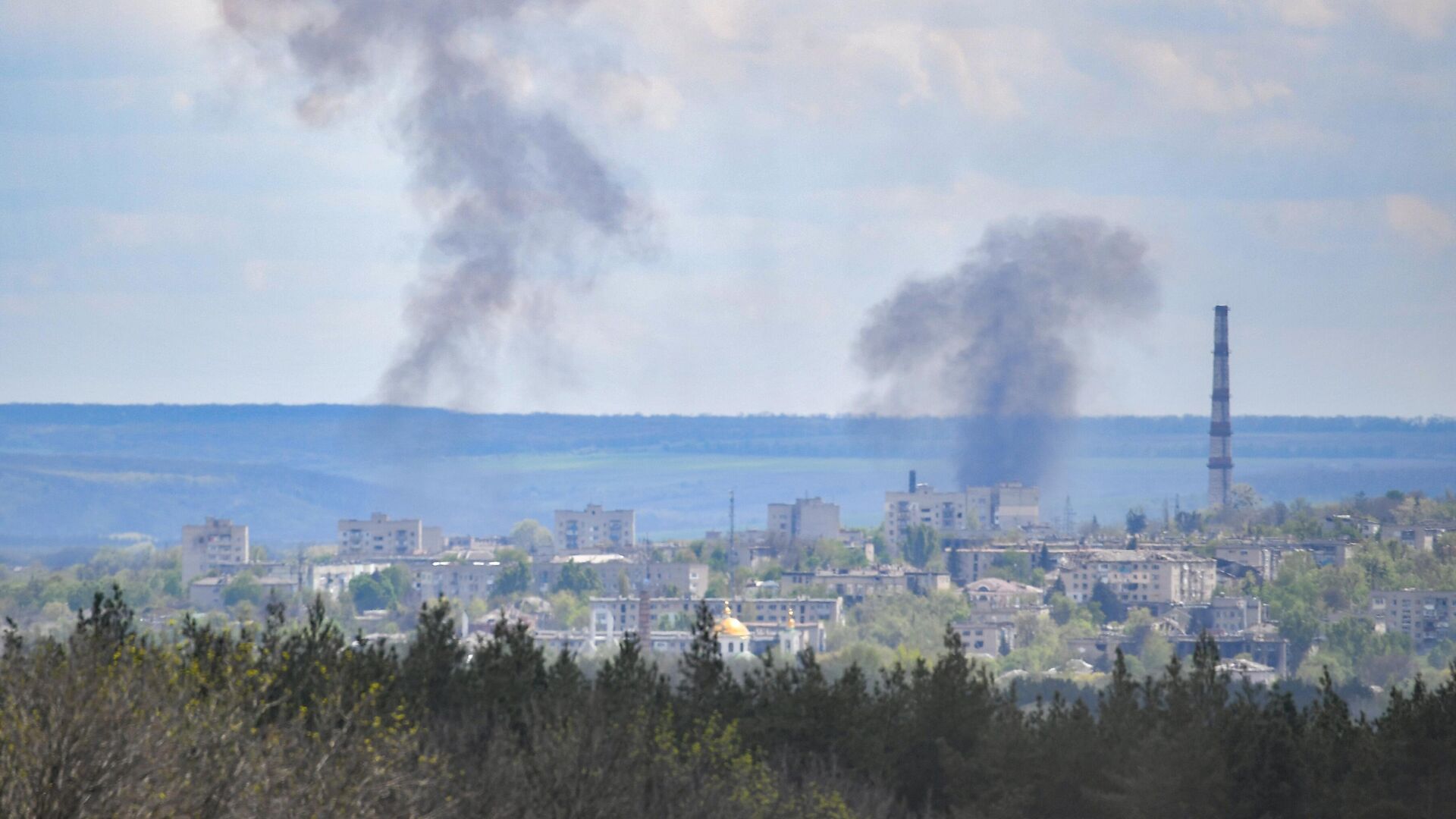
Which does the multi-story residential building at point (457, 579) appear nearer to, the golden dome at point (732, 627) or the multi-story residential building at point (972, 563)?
the multi-story residential building at point (972, 563)

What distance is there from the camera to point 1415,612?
315 feet

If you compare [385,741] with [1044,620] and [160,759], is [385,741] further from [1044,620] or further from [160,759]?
[1044,620]

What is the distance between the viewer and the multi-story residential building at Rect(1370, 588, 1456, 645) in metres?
93.6

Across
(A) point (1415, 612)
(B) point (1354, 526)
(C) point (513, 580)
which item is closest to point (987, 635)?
(A) point (1415, 612)

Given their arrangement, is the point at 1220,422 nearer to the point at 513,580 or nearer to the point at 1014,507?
the point at 1014,507

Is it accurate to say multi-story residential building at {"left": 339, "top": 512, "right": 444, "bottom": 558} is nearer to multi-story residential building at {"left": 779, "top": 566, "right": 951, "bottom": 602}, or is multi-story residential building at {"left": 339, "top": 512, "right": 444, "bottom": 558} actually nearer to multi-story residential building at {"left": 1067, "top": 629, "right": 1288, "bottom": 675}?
multi-story residential building at {"left": 779, "top": 566, "right": 951, "bottom": 602}

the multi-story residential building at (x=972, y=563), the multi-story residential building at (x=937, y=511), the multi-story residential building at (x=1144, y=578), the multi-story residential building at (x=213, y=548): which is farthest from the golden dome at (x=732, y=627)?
the multi-story residential building at (x=937, y=511)

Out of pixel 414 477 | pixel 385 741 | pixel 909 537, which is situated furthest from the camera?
pixel 414 477

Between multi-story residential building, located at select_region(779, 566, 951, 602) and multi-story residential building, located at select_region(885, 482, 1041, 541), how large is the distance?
79.4ft

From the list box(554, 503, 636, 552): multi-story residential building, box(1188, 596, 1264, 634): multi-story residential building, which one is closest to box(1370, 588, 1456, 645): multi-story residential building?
box(1188, 596, 1264, 634): multi-story residential building

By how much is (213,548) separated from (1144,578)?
4349 cm

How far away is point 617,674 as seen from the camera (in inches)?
1066

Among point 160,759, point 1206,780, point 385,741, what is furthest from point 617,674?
point 160,759

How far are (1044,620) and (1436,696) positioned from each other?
213 ft
